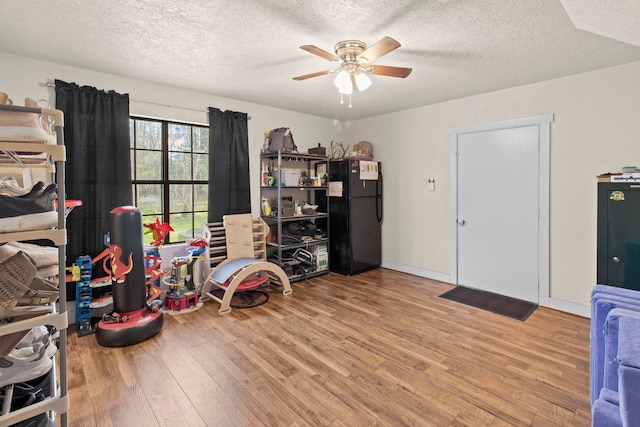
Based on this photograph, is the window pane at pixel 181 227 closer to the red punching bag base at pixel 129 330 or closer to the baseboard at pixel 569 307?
the red punching bag base at pixel 129 330

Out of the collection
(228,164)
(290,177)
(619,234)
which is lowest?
(619,234)

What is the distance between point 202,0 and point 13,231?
165 cm

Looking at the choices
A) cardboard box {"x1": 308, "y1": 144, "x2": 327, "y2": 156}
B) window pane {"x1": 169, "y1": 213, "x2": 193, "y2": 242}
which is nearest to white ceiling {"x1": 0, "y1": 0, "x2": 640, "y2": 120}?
cardboard box {"x1": 308, "y1": 144, "x2": 327, "y2": 156}

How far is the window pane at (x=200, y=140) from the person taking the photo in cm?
398

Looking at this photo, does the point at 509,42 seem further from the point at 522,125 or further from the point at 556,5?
the point at 522,125

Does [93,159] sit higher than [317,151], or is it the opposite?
[317,151]

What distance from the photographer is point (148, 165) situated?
366 centimetres

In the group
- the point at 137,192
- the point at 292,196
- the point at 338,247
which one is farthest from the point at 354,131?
the point at 137,192

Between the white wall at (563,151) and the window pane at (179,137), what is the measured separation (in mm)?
3087

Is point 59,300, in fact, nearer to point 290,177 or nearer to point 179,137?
point 179,137

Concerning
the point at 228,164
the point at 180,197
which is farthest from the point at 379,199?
the point at 180,197

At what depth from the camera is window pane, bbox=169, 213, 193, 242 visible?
12.7ft

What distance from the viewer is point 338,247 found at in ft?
16.0

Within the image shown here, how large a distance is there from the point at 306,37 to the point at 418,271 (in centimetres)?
359
